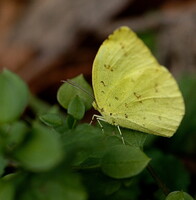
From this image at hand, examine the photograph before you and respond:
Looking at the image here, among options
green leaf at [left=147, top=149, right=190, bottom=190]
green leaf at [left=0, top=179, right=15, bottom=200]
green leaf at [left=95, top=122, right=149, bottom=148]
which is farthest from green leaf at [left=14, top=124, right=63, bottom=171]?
green leaf at [left=147, top=149, right=190, bottom=190]

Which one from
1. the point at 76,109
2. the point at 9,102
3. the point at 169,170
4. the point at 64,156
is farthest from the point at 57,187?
the point at 169,170

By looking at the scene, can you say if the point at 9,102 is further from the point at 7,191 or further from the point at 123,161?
the point at 123,161

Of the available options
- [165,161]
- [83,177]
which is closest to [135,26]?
[165,161]

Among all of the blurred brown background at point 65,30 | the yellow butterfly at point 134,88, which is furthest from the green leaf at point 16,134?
the blurred brown background at point 65,30

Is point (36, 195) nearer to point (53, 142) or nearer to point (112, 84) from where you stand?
point (53, 142)

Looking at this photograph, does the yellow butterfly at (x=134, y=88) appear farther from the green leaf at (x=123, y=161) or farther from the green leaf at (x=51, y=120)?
the green leaf at (x=123, y=161)
